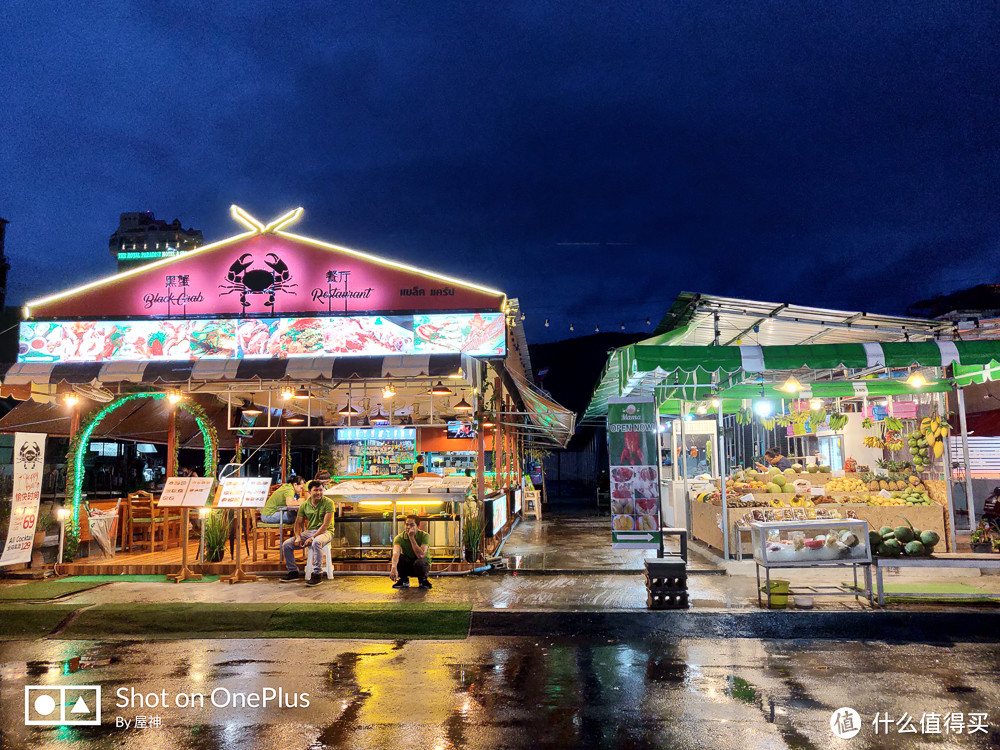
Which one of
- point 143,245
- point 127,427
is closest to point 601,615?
point 127,427

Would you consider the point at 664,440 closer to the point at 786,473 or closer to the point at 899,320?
the point at 786,473

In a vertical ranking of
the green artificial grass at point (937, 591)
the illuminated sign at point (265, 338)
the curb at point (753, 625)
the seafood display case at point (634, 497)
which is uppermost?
the illuminated sign at point (265, 338)

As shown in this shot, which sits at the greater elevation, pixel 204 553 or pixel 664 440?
pixel 664 440

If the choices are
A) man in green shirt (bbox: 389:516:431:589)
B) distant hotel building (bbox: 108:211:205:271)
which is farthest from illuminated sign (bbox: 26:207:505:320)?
distant hotel building (bbox: 108:211:205:271)

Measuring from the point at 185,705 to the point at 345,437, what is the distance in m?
16.5

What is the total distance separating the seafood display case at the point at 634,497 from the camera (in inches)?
458

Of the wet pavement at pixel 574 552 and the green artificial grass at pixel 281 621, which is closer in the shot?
the green artificial grass at pixel 281 621

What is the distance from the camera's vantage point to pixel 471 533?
38.9ft

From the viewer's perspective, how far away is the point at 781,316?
11.9 metres

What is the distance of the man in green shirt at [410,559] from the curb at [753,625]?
2.01 m

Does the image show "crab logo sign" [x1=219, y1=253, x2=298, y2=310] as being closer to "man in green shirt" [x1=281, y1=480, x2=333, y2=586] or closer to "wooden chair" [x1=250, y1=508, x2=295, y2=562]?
"wooden chair" [x1=250, y1=508, x2=295, y2=562]

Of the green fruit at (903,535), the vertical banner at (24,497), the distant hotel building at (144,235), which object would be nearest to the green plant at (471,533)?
the green fruit at (903,535)

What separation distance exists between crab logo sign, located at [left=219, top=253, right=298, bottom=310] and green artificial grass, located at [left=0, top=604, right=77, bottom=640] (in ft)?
21.4

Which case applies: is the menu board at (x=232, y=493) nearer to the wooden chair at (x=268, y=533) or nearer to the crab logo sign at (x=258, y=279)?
the wooden chair at (x=268, y=533)
